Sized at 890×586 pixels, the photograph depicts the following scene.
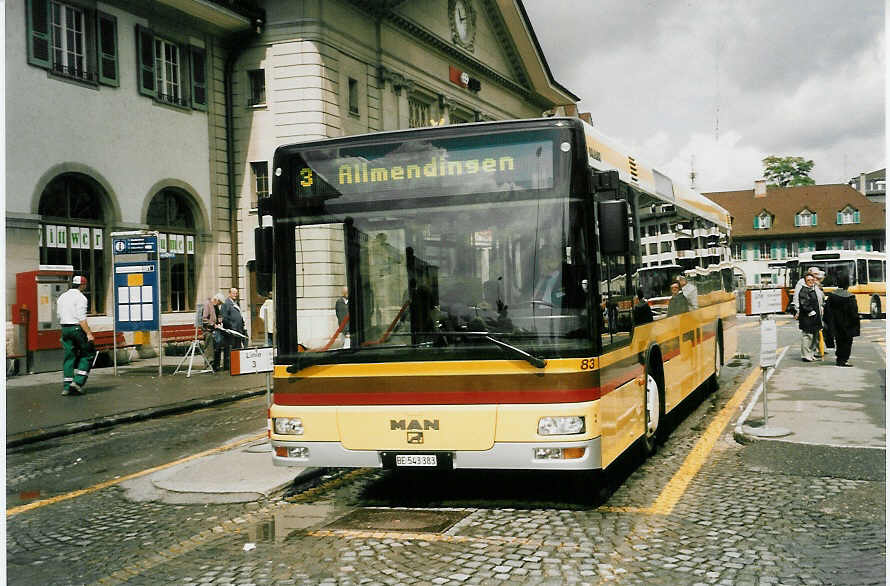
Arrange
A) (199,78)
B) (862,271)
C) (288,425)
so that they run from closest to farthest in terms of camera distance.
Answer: (288,425) < (199,78) < (862,271)

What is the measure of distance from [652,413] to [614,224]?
284 centimetres

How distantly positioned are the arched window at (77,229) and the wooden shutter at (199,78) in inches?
203

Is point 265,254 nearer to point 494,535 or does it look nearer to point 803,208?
point 494,535

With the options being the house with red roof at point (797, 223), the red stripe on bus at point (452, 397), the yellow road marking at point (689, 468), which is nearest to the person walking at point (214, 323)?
the yellow road marking at point (689, 468)

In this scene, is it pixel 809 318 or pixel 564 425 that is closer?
pixel 564 425

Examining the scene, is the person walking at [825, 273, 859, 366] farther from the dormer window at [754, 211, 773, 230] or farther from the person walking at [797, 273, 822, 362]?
the dormer window at [754, 211, 773, 230]

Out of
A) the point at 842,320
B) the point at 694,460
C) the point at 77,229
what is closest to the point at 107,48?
the point at 77,229

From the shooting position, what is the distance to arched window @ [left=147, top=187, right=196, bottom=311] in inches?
1006

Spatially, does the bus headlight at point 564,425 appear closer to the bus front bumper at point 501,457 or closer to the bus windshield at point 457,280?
the bus front bumper at point 501,457

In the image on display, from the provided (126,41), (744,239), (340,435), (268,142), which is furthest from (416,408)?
(744,239)

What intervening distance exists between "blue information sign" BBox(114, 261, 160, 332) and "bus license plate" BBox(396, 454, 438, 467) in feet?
45.7

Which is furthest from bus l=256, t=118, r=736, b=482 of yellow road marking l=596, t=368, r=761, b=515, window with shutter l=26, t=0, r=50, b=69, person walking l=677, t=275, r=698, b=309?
window with shutter l=26, t=0, r=50, b=69

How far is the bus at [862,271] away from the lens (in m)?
40.3

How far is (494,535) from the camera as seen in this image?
6020 millimetres
